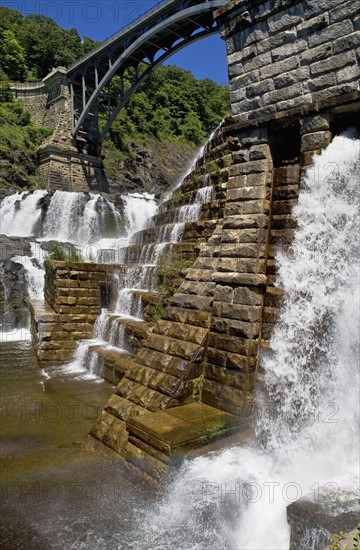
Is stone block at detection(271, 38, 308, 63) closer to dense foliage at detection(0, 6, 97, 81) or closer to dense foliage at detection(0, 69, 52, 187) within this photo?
dense foliage at detection(0, 69, 52, 187)

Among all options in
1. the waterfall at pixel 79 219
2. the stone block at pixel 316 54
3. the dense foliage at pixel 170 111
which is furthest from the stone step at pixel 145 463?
the dense foliage at pixel 170 111

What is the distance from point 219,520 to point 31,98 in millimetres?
36237

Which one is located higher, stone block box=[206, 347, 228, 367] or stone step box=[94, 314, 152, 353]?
stone block box=[206, 347, 228, 367]

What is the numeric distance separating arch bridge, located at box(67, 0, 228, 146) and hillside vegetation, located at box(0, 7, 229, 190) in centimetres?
317

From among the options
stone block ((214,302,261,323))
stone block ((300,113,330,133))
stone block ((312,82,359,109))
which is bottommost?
stone block ((214,302,261,323))

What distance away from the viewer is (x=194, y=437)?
4012 mm

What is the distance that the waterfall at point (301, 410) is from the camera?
3.41 m

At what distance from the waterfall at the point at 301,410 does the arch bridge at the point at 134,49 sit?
766 inches

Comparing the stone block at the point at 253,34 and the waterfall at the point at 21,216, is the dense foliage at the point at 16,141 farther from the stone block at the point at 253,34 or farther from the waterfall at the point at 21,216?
the stone block at the point at 253,34

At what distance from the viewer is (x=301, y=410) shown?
4.31 meters

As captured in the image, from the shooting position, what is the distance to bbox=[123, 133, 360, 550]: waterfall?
134 inches

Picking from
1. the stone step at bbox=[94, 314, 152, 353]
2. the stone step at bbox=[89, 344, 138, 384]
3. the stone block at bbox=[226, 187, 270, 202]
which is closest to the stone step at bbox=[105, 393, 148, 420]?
the stone step at bbox=[89, 344, 138, 384]

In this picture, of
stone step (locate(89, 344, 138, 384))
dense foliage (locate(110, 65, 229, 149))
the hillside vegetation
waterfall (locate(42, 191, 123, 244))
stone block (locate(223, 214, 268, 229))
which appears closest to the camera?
stone block (locate(223, 214, 268, 229))

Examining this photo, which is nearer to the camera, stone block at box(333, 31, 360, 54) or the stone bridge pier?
stone block at box(333, 31, 360, 54)
